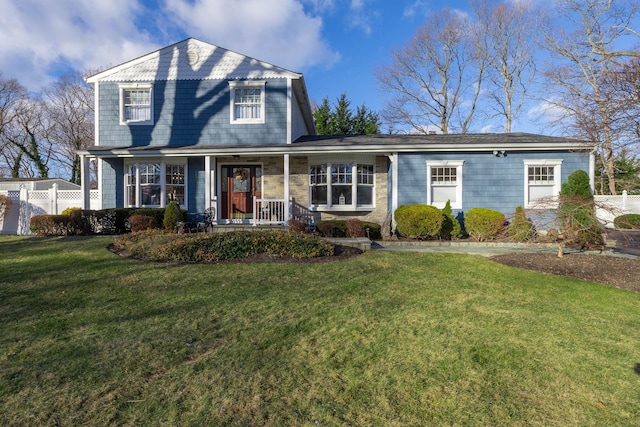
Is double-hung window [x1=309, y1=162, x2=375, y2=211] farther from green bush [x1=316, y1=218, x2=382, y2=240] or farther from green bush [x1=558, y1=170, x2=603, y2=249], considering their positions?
green bush [x1=558, y1=170, x2=603, y2=249]

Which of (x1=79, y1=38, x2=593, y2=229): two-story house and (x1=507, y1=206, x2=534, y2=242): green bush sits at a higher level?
(x1=79, y1=38, x2=593, y2=229): two-story house

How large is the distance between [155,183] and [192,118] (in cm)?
272

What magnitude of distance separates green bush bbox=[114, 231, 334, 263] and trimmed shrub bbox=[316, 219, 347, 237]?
3.07 metres

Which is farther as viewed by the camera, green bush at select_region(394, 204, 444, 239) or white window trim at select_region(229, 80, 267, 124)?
white window trim at select_region(229, 80, 267, 124)


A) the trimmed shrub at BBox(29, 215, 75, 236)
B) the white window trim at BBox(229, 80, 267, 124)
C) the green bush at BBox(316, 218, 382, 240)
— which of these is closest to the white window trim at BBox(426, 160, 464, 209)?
the green bush at BBox(316, 218, 382, 240)

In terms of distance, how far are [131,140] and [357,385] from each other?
1289cm

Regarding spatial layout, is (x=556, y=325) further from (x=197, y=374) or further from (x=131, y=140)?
(x=131, y=140)

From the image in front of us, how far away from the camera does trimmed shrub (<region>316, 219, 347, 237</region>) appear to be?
10758 millimetres

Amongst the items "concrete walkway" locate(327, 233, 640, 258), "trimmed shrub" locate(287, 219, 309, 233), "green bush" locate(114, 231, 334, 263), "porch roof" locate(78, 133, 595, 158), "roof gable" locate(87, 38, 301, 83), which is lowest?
"concrete walkway" locate(327, 233, 640, 258)

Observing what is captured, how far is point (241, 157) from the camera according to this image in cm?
1255

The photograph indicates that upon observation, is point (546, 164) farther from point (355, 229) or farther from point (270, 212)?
point (270, 212)

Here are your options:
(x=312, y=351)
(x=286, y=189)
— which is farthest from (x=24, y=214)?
(x=312, y=351)

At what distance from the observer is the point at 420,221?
1024 centimetres

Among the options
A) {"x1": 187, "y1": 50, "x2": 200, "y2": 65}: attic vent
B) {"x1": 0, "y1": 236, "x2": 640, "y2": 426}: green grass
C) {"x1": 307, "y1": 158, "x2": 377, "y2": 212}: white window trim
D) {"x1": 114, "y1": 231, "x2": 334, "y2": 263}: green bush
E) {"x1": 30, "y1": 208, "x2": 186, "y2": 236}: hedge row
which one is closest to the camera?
{"x1": 0, "y1": 236, "x2": 640, "y2": 426}: green grass
